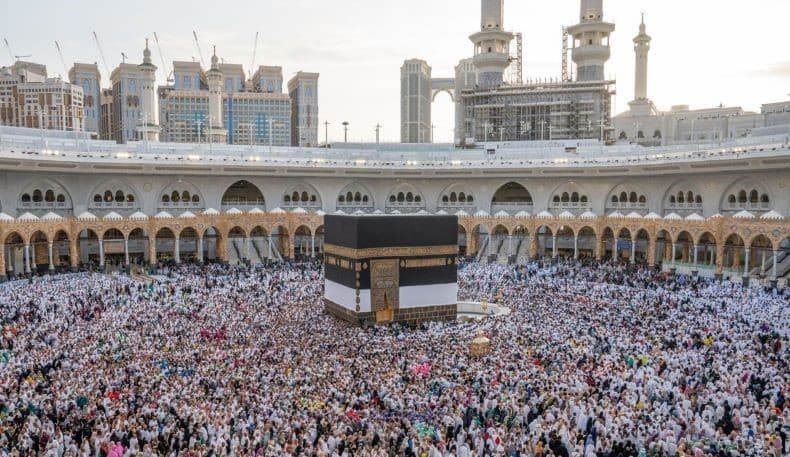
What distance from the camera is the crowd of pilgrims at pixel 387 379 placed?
387 inches

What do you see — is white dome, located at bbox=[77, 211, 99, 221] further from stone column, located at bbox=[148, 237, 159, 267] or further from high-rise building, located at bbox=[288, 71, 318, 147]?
high-rise building, located at bbox=[288, 71, 318, 147]

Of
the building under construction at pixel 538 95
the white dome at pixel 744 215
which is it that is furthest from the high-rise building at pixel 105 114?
the white dome at pixel 744 215

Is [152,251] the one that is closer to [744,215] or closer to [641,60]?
[744,215]

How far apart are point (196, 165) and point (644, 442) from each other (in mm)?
28001

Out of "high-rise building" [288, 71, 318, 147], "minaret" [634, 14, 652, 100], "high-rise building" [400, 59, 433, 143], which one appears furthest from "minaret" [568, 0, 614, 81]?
"high-rise building" [288, 71, 318, 147]

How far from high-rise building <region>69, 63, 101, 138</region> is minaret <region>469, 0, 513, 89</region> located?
260 ft

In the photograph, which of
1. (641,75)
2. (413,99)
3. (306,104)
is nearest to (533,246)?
(641,75)

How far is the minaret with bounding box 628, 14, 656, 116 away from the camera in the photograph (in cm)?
5306

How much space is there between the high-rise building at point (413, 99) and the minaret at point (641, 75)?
5837 centimetres

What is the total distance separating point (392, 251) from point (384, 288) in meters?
1.30

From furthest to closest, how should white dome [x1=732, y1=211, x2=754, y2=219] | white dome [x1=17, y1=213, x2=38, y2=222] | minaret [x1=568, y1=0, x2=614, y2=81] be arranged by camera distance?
1. minaret [x1=568, y1=0, x2=614, y2=81]
2. white dome [x1=17, y1=213, x2=38, y2=222]
3. white dome [x1=732, y1=211, x2=754, y2=219]

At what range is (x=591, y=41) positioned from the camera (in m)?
50.5

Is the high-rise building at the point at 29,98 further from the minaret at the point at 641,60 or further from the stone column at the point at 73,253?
the minaret at the point at 641,60

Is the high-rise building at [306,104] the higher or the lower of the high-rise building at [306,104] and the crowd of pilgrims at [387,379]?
the higher
